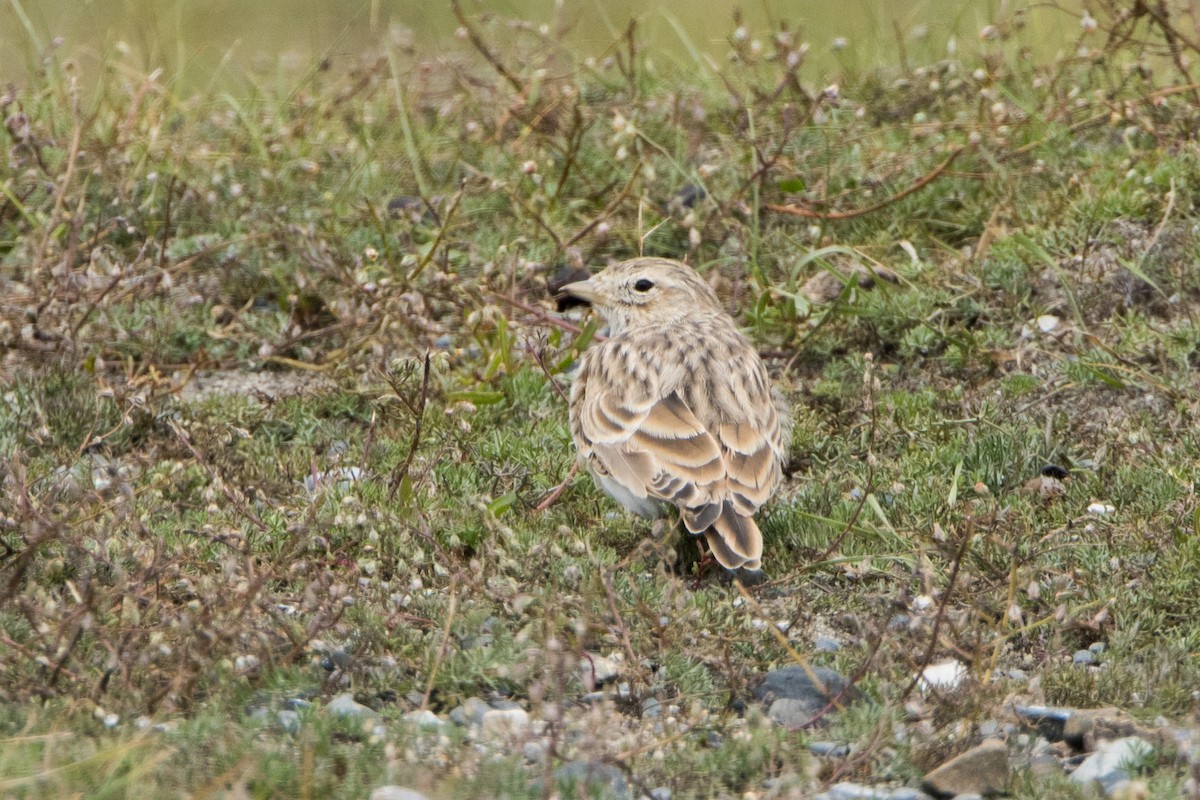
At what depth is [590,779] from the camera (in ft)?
12.7

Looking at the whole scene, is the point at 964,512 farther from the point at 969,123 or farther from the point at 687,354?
the point at 969,123

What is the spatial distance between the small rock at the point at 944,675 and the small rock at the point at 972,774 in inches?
15.3

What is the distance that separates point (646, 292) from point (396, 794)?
3.54 meters

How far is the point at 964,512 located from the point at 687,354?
1206 millimetres

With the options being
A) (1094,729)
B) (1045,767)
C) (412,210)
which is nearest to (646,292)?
(412,210)

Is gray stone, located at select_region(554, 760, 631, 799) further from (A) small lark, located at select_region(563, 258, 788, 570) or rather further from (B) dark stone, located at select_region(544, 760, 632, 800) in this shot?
(A) small lark, located at select_region(563, 258, 788, 570)

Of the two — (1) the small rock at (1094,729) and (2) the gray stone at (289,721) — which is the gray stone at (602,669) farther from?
(1) the small rock at (1094,729)

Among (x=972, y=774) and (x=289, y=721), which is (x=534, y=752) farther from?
(x=972, y=774)

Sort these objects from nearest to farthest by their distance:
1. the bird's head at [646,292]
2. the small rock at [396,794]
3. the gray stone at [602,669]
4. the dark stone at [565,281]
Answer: the small rock at [396,794]
the gray stone at [602,669]
the bird's head at [646,292]
the dark stone at [565,281]

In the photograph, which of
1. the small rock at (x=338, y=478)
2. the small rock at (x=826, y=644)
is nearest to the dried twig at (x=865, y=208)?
the small rock at (x=338, y=478)

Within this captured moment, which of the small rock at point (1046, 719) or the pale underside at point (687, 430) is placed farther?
the pale underside at point (687, 430)

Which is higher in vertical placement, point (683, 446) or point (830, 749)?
point (683, 446)

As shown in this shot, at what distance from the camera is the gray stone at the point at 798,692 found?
4.50 m

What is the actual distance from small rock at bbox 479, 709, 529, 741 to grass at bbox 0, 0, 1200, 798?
11 cm
